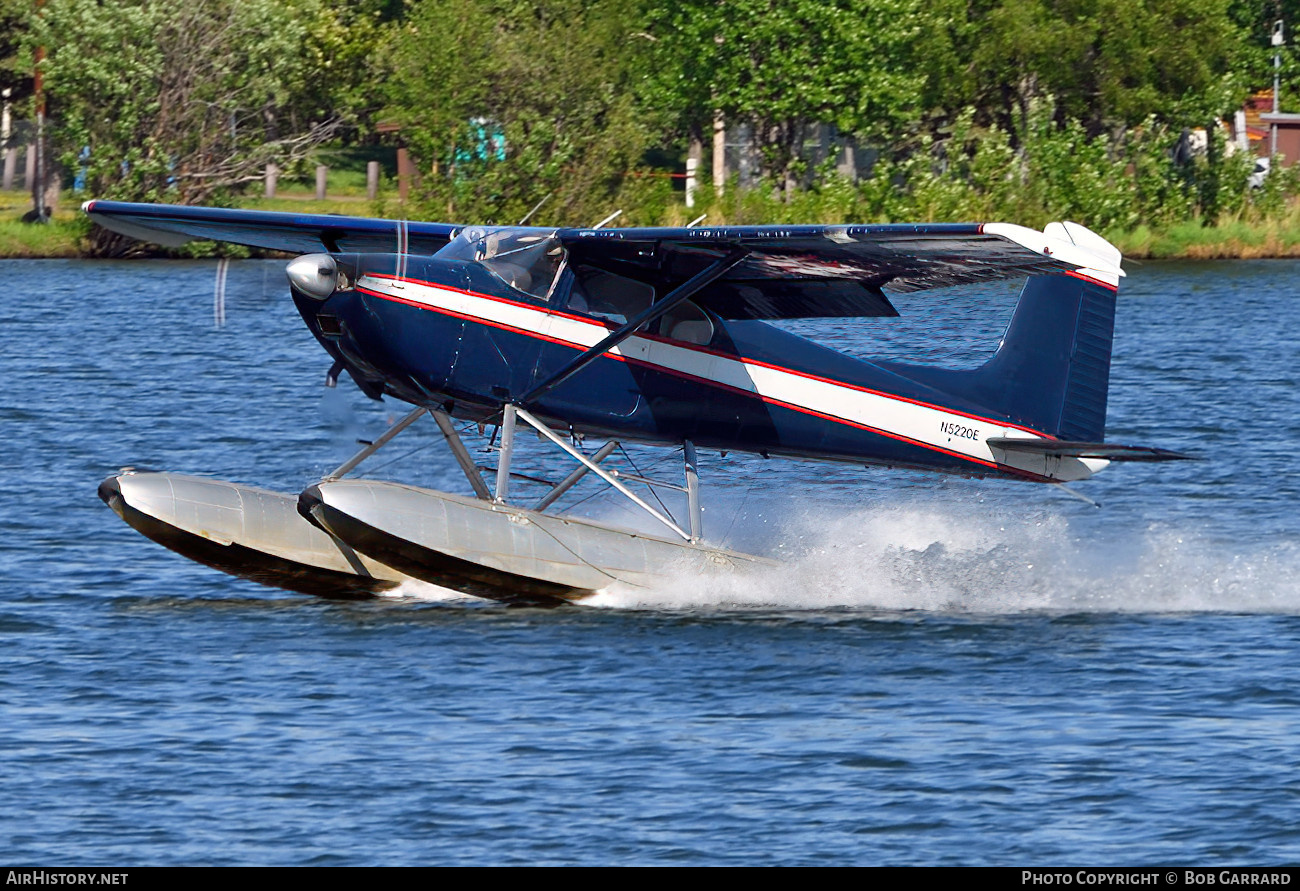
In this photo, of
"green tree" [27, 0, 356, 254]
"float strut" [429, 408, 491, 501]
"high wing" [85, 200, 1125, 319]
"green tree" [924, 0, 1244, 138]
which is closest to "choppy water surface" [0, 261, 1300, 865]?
"float strut" [429, 408, 491, 501]

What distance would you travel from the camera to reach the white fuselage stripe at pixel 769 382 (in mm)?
11875

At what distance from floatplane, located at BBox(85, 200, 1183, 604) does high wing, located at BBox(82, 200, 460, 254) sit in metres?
0.28

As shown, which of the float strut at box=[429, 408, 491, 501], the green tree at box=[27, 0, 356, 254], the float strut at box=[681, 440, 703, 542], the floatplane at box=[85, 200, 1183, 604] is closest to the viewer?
the floatplane at box=[85, 200, 1183, 604]

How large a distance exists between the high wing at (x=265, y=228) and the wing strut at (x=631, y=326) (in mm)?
1823

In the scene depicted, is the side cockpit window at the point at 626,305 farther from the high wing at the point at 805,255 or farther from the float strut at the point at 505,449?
the float strut at the point at 505,449

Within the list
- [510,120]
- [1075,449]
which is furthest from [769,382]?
[510,120]

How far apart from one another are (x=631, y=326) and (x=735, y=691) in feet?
8.77

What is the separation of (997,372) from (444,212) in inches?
1264

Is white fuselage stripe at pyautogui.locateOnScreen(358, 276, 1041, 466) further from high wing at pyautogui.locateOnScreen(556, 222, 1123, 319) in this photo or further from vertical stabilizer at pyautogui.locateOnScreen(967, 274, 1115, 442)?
high wing at pyautogui.locateOnScreen(556, 222, 1123, 319)

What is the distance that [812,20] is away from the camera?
4788 centimetres

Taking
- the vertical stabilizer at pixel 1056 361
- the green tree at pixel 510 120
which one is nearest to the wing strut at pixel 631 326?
the vertical stabilizer at pixel 1056 361

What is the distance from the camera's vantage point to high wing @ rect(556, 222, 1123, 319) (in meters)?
11.0

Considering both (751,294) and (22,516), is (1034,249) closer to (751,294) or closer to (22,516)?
(751,294)

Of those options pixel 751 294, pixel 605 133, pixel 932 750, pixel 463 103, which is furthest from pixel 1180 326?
pixel 932 750
